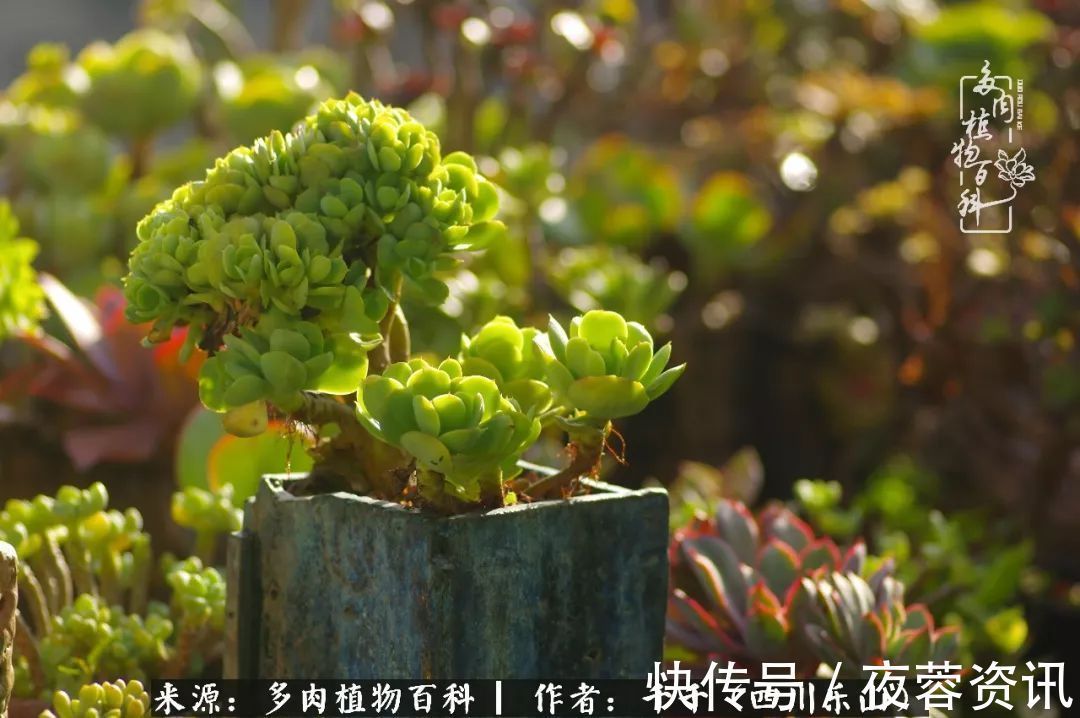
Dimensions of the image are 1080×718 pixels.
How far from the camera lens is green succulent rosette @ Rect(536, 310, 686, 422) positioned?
2.69ft

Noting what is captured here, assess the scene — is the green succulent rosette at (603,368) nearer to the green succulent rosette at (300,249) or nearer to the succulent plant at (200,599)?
the green succulent rosette at (300,249)

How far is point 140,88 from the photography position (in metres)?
1.79

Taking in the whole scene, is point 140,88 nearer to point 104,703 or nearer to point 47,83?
point 47,83

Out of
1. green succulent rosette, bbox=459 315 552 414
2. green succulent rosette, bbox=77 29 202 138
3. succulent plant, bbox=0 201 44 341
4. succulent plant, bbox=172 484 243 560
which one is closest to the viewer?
green succulent rosette, bbox=459 315 552 414

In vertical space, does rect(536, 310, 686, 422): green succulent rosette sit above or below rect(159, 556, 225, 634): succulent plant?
above

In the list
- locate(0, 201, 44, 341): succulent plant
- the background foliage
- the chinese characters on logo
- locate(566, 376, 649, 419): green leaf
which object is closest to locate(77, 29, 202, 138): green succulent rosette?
the background foliage

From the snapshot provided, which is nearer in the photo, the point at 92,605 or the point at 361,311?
the point at 361,311

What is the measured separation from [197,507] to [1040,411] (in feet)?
3.58

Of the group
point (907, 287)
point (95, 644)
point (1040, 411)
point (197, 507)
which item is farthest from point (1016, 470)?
point (95, 644)

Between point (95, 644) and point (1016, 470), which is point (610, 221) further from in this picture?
point (95, 644)

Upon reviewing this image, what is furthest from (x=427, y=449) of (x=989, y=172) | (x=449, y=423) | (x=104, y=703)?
(x=989, y=172)

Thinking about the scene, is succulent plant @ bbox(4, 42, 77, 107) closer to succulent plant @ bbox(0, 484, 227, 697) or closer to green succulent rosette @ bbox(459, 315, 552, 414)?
succulent plant @ bbox(0, 484, 227, 697)

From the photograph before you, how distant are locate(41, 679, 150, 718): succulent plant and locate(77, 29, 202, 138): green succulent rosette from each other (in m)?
1.09

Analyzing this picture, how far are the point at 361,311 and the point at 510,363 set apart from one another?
121 mm
